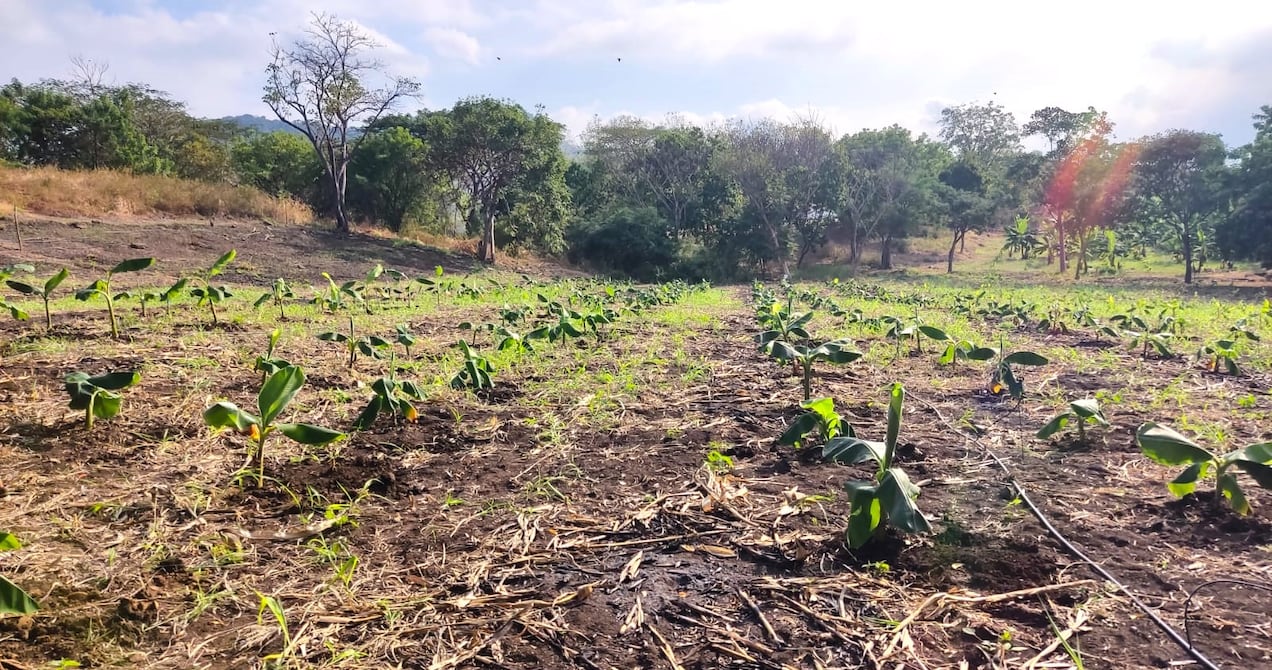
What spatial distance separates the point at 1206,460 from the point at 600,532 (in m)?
1.97

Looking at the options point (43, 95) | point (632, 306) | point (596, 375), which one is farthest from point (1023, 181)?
point (43, 95)

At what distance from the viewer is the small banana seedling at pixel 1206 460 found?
209cm

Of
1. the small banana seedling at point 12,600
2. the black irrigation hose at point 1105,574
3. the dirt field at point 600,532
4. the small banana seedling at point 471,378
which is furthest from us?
the small banana seedling at point 471,378

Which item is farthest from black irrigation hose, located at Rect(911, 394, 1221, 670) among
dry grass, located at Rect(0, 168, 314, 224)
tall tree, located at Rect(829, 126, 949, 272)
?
tall tree, located at Rect(829, 126, 949, 272)

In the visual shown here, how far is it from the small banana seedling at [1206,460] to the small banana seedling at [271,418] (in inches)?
108

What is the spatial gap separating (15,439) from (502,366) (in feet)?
8.94

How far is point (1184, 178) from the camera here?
22.6 metres

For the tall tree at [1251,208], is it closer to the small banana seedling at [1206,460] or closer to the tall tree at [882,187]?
the tall tree at [882,187]

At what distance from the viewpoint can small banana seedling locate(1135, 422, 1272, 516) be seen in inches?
82.2

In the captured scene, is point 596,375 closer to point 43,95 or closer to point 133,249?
point 133,249

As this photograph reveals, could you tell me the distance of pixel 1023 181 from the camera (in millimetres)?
28922

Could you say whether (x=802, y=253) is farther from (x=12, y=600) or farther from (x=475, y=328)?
(x=12, y=600)

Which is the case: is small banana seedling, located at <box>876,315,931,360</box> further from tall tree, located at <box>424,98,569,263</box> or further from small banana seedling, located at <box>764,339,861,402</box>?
tall tree, located at <box>424,98,569,263</box>

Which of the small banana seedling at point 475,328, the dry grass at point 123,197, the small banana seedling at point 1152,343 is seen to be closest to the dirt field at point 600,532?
the small banana seedling at point 1152,343
